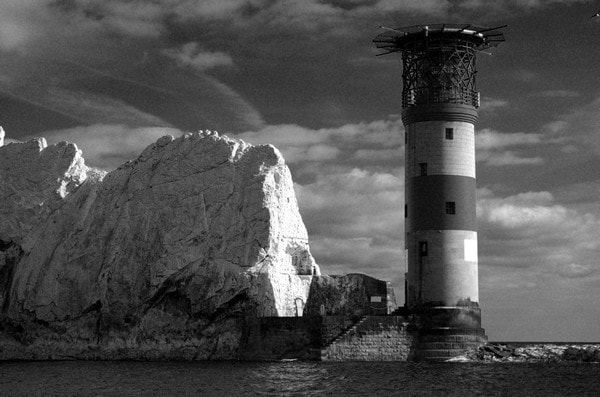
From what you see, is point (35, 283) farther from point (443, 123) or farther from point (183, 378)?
point (443, 123)

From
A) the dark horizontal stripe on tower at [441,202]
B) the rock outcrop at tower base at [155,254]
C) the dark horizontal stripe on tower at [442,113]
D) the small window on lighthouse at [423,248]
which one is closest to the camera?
the dark horizontal stripe on tower at [441,202]

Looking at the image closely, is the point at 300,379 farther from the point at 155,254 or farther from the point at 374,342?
the point at 155,254

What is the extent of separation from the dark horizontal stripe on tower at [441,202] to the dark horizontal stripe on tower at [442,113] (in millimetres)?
3147

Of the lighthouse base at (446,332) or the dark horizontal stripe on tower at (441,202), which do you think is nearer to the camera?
the lighthouse base at (446,332)

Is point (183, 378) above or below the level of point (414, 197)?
below

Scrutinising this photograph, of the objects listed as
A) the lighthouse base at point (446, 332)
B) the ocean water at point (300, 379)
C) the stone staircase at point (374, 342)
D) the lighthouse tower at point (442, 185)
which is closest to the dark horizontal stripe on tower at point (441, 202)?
the lighthouse tower at point (442, 185)

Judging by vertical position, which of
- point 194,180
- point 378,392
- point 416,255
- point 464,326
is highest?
point 194,180

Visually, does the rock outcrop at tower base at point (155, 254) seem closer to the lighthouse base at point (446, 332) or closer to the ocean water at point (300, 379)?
the ocean water at point (300, 379)

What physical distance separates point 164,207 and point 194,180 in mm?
2459

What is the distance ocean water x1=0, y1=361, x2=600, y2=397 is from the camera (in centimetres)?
4203

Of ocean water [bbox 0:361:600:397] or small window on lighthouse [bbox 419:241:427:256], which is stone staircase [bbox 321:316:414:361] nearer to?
ocean water [bbox 0:361:600:397]

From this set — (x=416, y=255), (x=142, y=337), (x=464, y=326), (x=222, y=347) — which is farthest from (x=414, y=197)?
(x=142, y=337)

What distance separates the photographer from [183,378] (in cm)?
4788

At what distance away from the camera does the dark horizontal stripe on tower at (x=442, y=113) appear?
185ft
